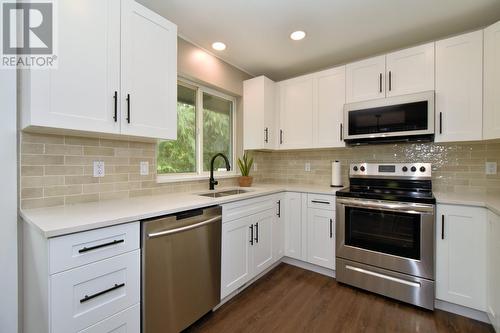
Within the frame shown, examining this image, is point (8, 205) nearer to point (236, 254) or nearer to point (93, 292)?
point (93, 292)

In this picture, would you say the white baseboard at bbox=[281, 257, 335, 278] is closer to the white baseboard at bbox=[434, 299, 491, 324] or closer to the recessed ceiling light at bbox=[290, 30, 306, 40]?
the white baseboard at bbox=[434, 299, 491, 324]

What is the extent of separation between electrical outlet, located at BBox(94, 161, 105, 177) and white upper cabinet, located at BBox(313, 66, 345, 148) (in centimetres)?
225

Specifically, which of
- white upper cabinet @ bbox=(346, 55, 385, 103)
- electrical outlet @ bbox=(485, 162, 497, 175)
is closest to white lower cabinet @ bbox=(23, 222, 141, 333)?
white upper cabinet @ bbox=(346, 55, 385, 103)

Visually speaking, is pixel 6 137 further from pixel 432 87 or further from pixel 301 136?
pixel 432 87

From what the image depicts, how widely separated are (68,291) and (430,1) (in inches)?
118

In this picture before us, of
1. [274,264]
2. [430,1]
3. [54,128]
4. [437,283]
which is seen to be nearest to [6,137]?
[54,128]

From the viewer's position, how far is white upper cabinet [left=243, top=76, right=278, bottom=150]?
2.99 m

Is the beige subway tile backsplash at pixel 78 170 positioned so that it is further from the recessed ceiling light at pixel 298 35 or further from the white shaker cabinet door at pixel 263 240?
the recessed ceiling light at pixel 298 35

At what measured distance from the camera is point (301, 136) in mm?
2975

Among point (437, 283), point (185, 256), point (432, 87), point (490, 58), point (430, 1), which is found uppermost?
point (430, 1)

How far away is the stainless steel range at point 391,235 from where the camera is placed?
1.95 m

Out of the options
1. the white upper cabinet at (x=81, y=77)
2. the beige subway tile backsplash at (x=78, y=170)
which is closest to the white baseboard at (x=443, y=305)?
the beige subway tile backsplash at (x=78, y=170)

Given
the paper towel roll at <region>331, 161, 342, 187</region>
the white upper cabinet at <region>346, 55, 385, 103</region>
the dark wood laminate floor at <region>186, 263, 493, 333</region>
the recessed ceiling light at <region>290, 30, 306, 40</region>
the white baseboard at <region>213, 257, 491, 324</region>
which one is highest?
the recessed ceiling light at <region>290, 30, 306, 40</region>

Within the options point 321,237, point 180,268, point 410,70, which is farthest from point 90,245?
point 410,70
